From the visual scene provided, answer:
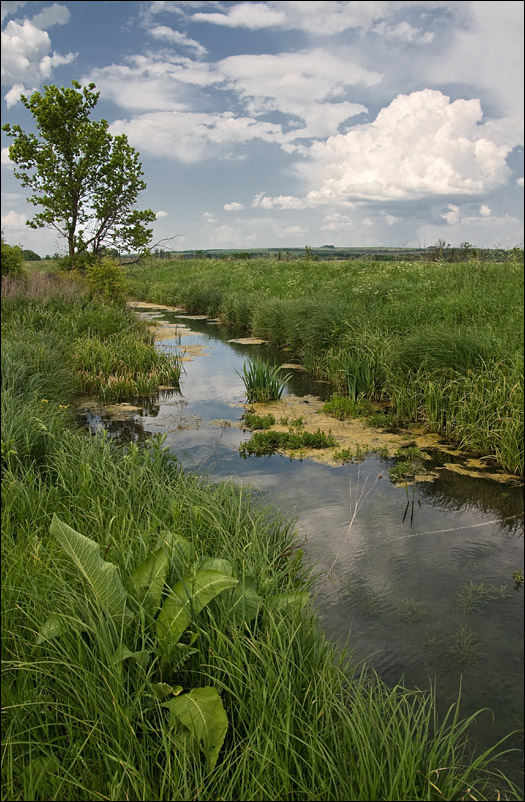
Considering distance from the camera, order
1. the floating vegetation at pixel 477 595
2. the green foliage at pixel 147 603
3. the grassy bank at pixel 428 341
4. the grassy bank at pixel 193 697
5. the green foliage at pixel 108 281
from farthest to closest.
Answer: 1. the green foliage at pixel 108 281
2. the grassy bank at pixel 428 341
3. the floating vegetation at pixel 477 595
4. the green foliage at pixel 147 603
5. the grassy bank at pixel 193 697

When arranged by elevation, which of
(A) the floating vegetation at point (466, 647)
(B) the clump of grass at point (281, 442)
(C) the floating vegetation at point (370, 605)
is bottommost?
(A) the floating vegetation at point (466, 647)

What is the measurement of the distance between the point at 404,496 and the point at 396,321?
5.31 meters

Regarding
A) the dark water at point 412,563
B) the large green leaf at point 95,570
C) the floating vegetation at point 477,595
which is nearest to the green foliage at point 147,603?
A: the large green leaf at point 95,570

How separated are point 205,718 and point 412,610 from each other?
2.31m

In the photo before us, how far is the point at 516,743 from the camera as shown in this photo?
302 centimetres

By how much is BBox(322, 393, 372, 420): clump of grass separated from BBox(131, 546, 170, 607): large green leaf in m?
6.44

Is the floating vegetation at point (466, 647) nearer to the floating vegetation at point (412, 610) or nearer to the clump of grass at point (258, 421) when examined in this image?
the floating vegetation at point (412, 610)

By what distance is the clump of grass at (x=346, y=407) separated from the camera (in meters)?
9.10

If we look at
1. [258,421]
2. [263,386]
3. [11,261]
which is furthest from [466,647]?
[11,261]

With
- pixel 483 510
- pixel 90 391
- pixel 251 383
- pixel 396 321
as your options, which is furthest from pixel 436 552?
pixel 90 391

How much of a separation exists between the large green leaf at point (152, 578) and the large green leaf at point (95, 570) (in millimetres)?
126

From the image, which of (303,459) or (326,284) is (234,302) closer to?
(326,284)

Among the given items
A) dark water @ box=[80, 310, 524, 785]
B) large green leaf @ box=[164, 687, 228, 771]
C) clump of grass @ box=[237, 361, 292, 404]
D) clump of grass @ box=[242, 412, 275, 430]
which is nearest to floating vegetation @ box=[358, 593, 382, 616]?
dark water @ box=[80, 310, 524, 785]

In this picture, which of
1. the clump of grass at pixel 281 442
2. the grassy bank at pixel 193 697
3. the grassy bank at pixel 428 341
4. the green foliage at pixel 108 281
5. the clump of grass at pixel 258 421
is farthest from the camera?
the green foliage at pixel 108 281
